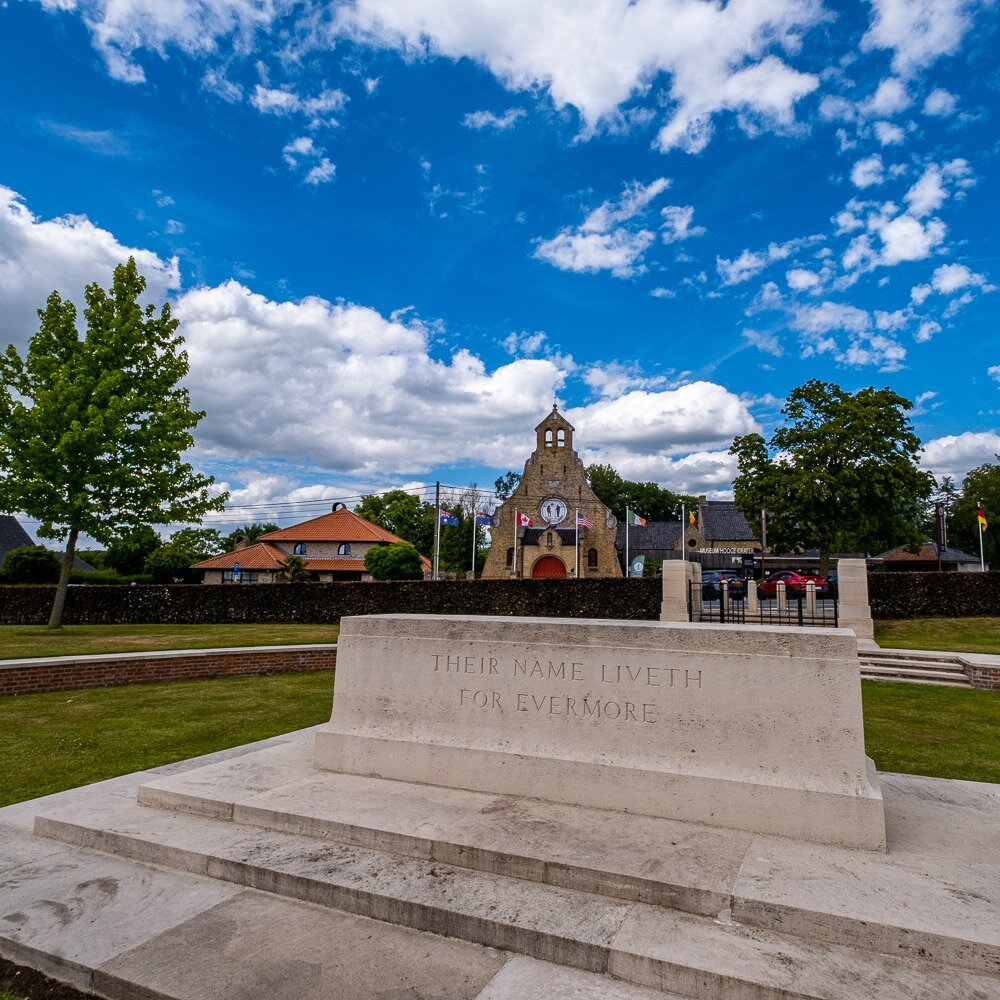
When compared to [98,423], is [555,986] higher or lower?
lower

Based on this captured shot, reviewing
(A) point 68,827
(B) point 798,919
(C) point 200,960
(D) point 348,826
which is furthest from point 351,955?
(A) point 68,827

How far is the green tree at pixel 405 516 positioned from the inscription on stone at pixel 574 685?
57471 millimetres

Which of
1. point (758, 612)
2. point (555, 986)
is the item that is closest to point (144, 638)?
point (555, 986)

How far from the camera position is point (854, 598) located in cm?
1602

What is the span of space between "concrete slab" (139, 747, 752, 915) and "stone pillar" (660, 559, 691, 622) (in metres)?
15.5

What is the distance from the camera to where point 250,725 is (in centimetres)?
815

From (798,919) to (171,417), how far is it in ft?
60.2

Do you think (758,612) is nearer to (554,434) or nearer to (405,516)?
(554,434)

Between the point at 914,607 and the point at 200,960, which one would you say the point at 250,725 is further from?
the point at 914,607

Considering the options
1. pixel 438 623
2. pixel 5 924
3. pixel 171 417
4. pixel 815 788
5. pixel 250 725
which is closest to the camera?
pixel 5 924

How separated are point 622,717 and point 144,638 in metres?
15.6

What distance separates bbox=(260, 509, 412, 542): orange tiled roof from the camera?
50031 mm

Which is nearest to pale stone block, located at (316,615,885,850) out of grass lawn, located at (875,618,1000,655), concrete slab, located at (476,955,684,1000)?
concrete slab, located at (476,955,684,1000)

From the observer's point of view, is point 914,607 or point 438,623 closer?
point 438,623
